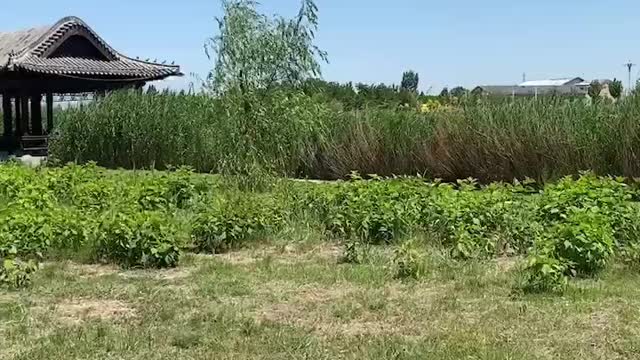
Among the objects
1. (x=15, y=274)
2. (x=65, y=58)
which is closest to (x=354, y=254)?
(x=15, y=274)

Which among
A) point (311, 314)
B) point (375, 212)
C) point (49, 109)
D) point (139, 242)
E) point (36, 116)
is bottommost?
point (311, 314)

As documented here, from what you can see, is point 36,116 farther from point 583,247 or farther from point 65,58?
point 583,247

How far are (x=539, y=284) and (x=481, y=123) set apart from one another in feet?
35.4

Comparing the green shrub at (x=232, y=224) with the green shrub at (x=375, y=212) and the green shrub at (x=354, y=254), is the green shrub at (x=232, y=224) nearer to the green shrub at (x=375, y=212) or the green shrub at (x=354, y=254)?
the green shrub at (x=375, y=212)

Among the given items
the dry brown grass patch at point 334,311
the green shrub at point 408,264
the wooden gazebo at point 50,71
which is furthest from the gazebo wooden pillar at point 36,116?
the dry brown grass patch at point 334,311

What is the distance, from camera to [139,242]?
25.1 ft

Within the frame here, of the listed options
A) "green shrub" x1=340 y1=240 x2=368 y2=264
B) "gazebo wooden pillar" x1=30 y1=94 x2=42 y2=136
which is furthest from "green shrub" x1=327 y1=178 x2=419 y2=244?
"gazebo wooden pillar" x1=30 y1=94 x2=42 y2=136

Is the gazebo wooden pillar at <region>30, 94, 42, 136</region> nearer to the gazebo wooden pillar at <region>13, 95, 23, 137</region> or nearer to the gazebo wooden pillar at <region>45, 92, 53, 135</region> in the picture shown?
the gazebo wooden pillar at <region>45, 92, 53, 135</region>

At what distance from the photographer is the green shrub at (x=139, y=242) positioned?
7.60 meters

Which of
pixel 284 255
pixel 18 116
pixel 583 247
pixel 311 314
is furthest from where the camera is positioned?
pixel 18 116

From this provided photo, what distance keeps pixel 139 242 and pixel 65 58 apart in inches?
772

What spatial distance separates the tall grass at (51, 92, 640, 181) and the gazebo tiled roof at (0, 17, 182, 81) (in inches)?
131

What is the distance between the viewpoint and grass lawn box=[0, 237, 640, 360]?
5.08 m

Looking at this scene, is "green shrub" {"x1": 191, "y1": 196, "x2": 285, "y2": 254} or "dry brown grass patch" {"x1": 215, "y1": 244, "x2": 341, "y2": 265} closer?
"dry brown grass patch" {"x1": 215, "y1": 244, "x2": 341, "y2": 265}
